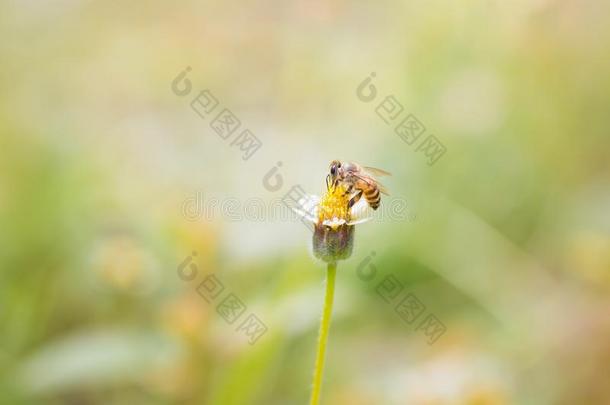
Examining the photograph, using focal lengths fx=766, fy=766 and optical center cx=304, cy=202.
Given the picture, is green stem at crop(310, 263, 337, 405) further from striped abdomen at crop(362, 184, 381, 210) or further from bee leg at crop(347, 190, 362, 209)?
striped abdomen at crop(362, 184, 381, 210)

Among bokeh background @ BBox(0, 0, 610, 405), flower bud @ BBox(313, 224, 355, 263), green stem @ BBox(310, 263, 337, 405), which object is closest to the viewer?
green stem @ BBox(310, 263, 337, 405)

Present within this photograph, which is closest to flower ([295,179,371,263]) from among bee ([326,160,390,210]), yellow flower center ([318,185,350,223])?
yellow flower center ([318,185,350,223])

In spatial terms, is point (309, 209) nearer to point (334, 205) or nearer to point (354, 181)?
point (334, 205)

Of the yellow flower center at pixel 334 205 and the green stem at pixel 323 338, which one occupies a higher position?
the yellow flower center at pixel 334 205

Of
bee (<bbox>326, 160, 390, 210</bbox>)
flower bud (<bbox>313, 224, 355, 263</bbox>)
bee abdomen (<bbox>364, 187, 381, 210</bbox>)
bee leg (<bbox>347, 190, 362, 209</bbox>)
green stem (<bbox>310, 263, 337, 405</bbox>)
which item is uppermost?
bee (<bbox>326, 160, 390, 210</bbox>)

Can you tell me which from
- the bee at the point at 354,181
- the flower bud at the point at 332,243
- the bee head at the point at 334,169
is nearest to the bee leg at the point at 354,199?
the bee at the point at 354,181

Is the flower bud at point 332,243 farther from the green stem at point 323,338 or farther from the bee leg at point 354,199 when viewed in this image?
the bee leg at point 354,199

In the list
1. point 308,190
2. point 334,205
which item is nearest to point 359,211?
point 334,205

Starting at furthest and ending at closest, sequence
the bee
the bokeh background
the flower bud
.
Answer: the bokeh background
the bee
the flower bud
